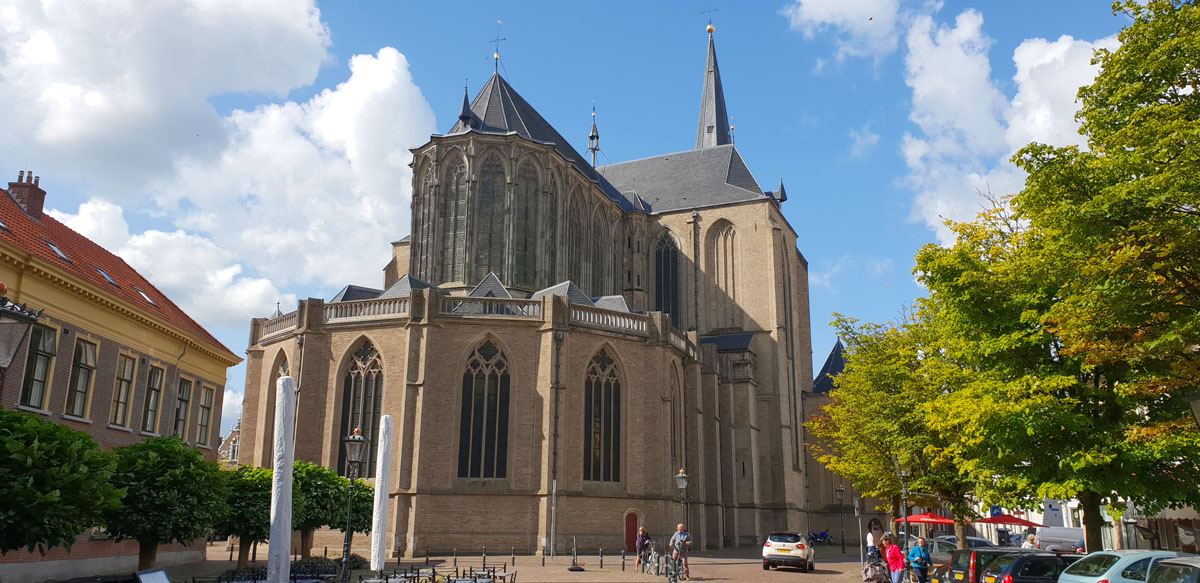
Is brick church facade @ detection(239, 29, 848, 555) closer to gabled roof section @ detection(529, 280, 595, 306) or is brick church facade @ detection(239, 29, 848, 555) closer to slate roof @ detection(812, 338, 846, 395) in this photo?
gabled roof section @ detection(529, 280, 595, 306)

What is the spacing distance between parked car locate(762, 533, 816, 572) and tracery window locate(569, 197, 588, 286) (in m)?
19.3

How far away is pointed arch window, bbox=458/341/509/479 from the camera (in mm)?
30172

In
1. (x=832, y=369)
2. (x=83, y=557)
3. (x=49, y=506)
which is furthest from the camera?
(x=832, y=369)

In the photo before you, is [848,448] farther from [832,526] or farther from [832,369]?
[832,369]

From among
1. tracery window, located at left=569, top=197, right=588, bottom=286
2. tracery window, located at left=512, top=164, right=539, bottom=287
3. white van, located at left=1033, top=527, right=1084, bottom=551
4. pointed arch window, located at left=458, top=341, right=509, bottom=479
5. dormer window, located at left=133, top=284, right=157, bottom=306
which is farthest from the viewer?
tracery window, located at left=569, top=197, right=588, bottom=286

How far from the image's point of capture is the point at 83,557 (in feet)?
65.9

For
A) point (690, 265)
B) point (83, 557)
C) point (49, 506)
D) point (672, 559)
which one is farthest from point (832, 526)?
point (49, 506)

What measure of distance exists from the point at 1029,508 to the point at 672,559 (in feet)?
26.1

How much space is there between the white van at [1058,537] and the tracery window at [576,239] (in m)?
26.3

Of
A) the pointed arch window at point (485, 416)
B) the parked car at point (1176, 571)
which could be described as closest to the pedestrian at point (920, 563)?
the parked car at point (1176, 571)

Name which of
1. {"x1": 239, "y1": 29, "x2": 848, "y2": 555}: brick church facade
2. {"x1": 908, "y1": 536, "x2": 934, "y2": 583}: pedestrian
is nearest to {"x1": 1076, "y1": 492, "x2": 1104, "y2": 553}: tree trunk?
{"x1": 908, "y1": 536, "x2": 934, "y2": 583}: pedestrian

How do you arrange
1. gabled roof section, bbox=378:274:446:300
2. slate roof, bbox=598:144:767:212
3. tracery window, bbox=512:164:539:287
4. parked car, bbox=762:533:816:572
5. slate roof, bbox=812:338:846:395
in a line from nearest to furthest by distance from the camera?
1. parked car, bbox=762:533:816:572
2. gabled roof section, bbox=378:274:446:300
3. tracery window, bbox=512:164:539:287
4. slate roof, bbox=598:144:767:212
5. slate roof, bbox=812:338:846:395

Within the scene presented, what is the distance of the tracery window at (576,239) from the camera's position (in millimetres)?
42188

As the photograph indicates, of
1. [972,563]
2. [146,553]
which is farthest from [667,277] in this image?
[146,553]
